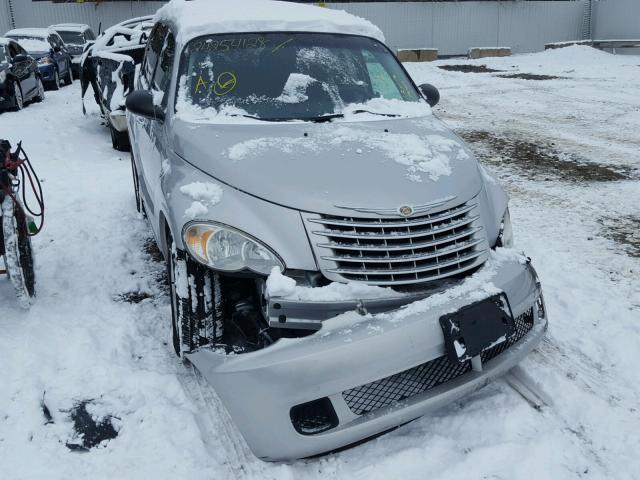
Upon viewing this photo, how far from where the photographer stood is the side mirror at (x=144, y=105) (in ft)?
12.8

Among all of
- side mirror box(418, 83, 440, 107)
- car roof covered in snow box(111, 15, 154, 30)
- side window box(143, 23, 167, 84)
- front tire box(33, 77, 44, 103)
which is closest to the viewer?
side mirror box(418, 83, 440, 107)

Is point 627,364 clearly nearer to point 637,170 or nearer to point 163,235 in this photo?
point 163,235

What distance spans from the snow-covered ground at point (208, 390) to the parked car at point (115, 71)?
1960 millimetres

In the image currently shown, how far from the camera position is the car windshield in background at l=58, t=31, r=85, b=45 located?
72.2ft

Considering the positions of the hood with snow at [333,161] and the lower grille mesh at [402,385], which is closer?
the lower grille mesh at [402,385]

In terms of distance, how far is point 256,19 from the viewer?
14.0 ft

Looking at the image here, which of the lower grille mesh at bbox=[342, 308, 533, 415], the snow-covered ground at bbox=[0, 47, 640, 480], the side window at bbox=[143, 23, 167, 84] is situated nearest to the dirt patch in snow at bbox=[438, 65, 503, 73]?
the snow-covered ground at bbox=[0, 47, 640, 480]

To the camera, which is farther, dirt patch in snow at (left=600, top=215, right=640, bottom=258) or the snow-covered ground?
dirt patch in snow at (left=600, top=215, right=640, bottom=258)

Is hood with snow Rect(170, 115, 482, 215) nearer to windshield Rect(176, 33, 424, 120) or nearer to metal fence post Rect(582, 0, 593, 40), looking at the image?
windshield Rect(176, 33, 424, 120)

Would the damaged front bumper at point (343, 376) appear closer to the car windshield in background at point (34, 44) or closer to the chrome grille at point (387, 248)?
the chrome grille at point (387, 248)

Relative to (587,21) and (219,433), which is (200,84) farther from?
(587,21)

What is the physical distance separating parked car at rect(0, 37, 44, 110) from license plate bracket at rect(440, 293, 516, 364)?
1214cm

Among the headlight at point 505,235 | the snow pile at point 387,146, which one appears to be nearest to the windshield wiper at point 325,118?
the snow pile at point 387,146

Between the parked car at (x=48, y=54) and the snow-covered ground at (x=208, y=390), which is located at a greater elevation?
the parked car at (x=48, y=54)
